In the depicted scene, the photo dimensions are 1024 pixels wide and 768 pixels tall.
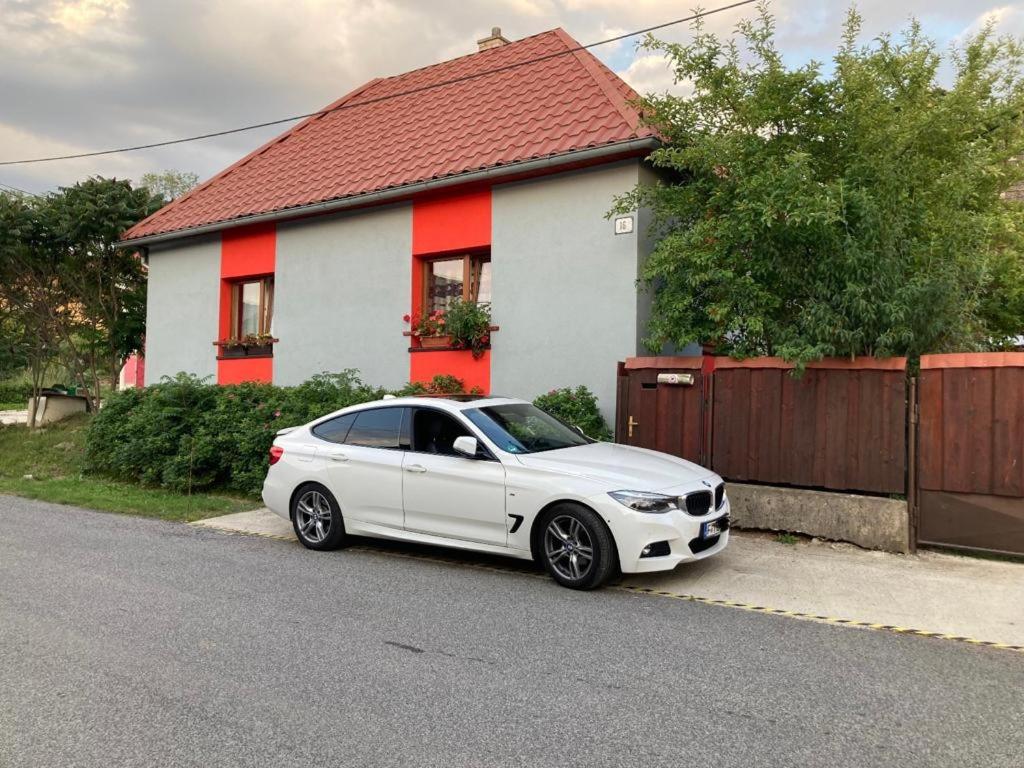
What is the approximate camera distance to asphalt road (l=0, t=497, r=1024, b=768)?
130 inches

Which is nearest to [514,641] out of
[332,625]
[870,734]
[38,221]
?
[332,625]

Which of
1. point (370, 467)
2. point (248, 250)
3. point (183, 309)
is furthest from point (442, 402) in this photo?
point (183, 309)

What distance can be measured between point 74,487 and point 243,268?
191 inches

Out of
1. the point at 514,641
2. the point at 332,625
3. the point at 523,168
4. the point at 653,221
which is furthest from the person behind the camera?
the point at 523,168

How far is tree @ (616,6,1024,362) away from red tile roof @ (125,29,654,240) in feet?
4.07

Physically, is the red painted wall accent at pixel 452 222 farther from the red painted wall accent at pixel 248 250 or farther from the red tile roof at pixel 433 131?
the red painted wall accent at pixel 248 250

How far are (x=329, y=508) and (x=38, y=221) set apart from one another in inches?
546

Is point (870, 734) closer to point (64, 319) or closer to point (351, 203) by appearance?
point (351, 203)

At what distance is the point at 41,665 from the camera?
4258 millimetres

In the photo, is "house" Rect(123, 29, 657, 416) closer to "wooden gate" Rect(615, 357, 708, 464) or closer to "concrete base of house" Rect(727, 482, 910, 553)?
"wooden gate" Rect(615, 357, 708, 464)

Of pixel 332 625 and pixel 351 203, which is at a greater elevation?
pixel 351 203

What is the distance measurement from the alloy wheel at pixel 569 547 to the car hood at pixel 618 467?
1.33 ft

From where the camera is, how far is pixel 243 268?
1422 centimetres

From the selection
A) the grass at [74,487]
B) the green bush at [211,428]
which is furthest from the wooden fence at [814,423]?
the grass at [74,487]
